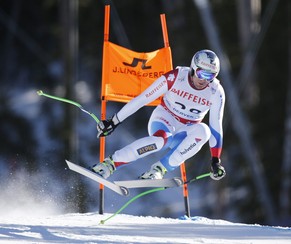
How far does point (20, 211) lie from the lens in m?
8.03

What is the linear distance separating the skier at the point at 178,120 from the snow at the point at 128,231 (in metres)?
0.46

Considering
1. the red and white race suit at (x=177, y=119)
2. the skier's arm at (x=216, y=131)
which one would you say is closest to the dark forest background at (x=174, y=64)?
the red and white race suit at (x=177, y=119)

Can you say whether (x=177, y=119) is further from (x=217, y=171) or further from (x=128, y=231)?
(x=128, y=231)

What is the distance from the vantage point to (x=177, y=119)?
7.23 meters

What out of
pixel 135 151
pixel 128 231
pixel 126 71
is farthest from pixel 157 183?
pixel 126 71

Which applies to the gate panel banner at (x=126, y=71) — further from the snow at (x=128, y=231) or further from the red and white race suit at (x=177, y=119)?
the snow at (x=128, y=231)

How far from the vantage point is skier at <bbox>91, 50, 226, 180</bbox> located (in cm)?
695

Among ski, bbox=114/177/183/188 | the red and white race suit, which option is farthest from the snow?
the red and white race suit

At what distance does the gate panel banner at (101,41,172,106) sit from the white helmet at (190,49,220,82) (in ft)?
2.90

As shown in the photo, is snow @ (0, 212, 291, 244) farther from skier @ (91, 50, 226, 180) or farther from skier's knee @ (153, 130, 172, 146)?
skier's knee @ (153, 130, 172, 146)

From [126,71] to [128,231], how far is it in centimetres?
199

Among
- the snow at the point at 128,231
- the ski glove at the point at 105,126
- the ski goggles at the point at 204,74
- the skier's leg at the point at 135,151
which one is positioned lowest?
→ the snow at the point at 128,231

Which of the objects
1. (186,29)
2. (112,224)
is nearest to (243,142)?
(186,29)

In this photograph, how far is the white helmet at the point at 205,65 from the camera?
22.8ft
